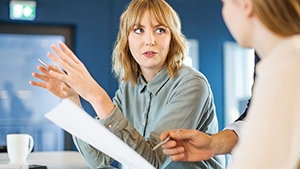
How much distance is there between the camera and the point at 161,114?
1630 millimetres

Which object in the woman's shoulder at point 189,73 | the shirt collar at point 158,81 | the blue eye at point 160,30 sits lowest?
the shirt collar at point 158,81

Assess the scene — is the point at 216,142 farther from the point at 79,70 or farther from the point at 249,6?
the point at 249,6

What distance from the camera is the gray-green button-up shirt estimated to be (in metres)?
1.46

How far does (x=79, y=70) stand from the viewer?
1285 mm

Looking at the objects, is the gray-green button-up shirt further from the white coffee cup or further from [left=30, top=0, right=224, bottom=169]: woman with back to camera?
the white coffee cup

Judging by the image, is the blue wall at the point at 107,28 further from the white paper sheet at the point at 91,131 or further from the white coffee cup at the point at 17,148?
the white paper sheet at the point at 91,131

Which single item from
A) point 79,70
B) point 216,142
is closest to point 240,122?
point 216,142

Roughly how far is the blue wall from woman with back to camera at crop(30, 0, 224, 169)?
10.5 ft

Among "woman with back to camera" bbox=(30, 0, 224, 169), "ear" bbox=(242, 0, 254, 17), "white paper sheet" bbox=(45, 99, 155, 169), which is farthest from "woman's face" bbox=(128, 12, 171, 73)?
"ear" bbox=(242, 0, 254, 17)

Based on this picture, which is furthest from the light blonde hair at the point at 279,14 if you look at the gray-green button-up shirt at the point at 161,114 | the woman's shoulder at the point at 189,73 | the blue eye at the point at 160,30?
the blue eye at the point at 160,30

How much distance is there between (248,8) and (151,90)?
99 cm

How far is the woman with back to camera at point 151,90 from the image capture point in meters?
1.48

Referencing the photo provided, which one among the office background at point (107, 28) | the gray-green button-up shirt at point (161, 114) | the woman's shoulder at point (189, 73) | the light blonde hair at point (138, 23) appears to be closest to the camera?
the gray-green button-up shirt at point (161, 114)

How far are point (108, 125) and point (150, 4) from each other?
0.51 m
